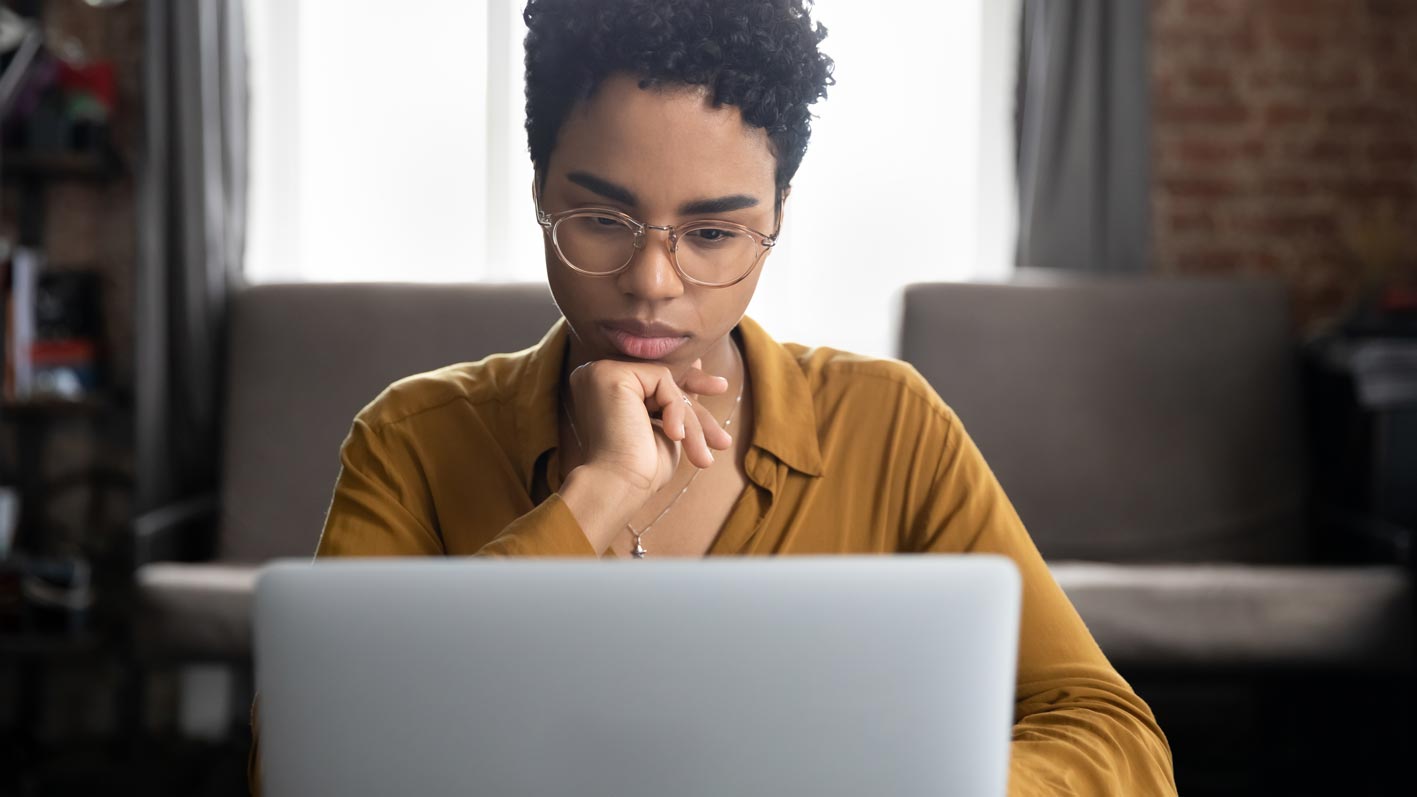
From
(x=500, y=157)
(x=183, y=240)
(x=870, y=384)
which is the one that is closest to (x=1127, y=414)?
(x=500, y=157)

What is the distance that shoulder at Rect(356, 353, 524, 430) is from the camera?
103cm

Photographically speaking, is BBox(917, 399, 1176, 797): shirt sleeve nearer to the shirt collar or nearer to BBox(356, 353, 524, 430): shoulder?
the shirt collar

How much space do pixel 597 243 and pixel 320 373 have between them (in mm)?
1960

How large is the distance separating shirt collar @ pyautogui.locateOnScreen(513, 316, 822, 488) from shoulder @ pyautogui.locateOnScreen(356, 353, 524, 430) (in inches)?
0.8

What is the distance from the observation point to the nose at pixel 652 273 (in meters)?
0.90

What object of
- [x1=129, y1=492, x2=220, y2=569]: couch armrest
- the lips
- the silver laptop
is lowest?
[x1=129, y1=492, x2=220, y2=569]: couch armrest

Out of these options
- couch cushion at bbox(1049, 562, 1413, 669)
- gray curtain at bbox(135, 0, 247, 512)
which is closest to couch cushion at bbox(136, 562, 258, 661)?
gray curtain at bbox(135, 0, 247, 512)

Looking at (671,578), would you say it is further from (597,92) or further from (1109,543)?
(1109,543)

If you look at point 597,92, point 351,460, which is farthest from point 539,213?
point 351,460

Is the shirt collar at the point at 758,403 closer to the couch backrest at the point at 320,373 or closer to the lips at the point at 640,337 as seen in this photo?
the lips at the point at 640,337

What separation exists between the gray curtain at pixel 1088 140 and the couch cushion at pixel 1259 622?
1.01 meters

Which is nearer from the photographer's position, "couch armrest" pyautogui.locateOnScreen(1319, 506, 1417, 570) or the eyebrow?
the eyebrow

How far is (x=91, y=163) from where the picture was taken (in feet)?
9.41

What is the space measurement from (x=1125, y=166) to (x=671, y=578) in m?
2.73
